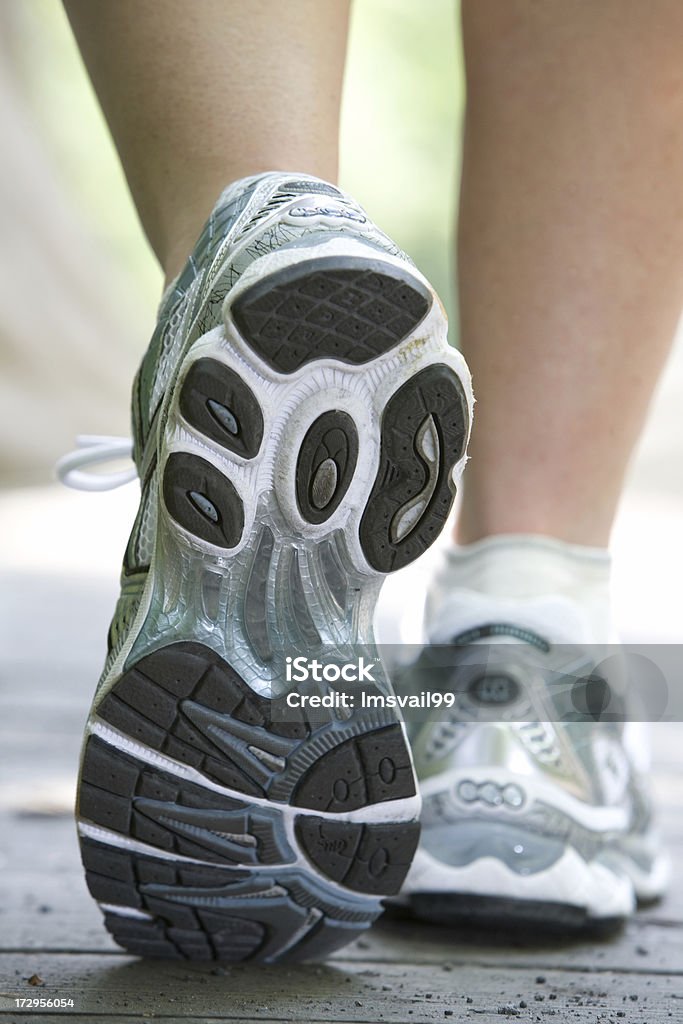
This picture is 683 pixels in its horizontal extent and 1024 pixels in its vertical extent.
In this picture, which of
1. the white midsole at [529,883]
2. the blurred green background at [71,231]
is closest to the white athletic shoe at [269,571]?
the white midsole at [529,883]

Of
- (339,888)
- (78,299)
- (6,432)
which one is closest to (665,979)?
(339,888)

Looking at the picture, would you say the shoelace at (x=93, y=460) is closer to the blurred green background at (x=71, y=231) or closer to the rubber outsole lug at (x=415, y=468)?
the rubber outsole lug at (x=415, y=468)

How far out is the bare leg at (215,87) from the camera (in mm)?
768

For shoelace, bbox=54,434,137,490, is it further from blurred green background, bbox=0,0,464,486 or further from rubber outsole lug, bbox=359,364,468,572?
blurred green background, bbox=0,0,464,486

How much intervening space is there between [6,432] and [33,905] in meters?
3.98

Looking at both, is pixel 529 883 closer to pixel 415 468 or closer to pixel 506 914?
pixel 506 914

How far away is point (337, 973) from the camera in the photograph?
76 cm

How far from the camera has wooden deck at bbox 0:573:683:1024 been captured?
2.26ft

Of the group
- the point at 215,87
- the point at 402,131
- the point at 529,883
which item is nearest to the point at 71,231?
the point at 402,131

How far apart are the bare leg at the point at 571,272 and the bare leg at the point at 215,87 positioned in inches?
12.1

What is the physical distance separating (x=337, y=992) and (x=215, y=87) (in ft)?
1.82

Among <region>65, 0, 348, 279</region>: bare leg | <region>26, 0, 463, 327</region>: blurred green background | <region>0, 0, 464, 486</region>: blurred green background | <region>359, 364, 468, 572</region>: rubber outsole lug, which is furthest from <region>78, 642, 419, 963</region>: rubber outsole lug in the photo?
<region>26, 0, 463, 327</region>: blurred green background

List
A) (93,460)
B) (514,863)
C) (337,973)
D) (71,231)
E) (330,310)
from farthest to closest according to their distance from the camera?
(71,231) → (93,460) → (514,863) → (337,973) → (330,310)

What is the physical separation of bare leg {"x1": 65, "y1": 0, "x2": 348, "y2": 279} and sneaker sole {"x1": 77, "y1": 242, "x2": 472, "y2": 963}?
0.17 metres
